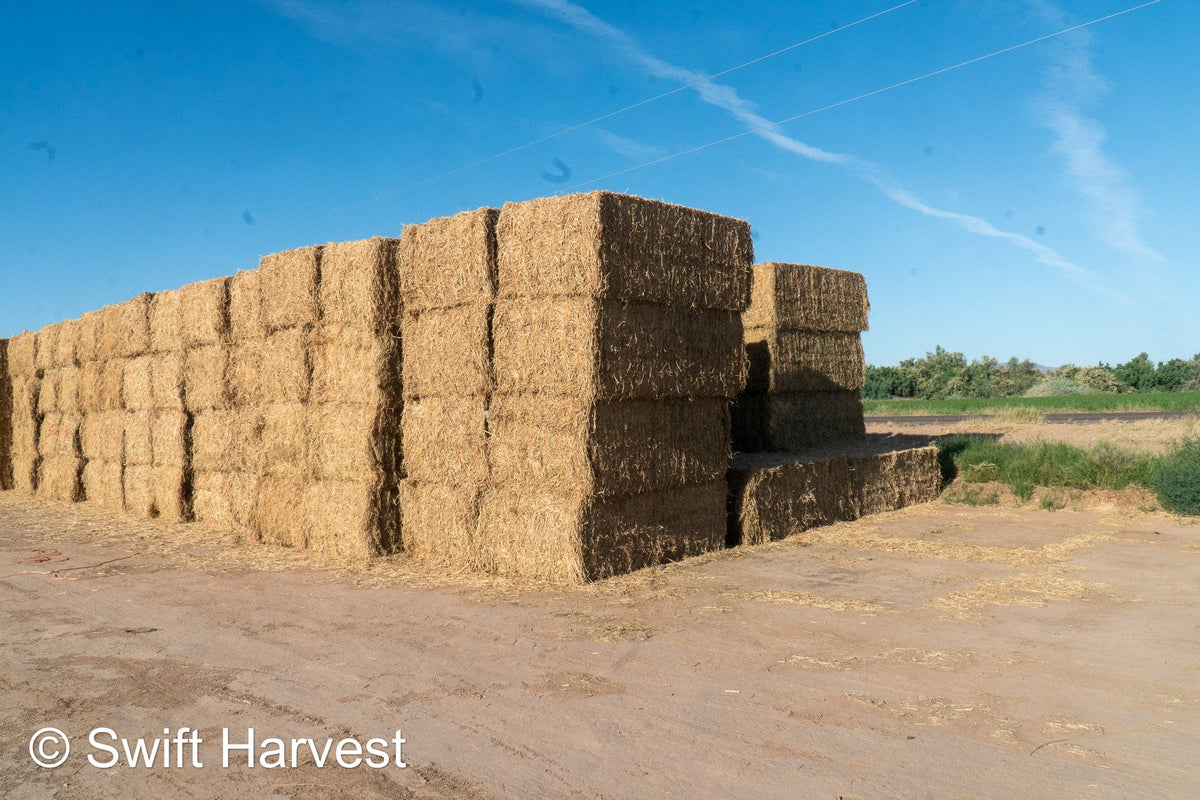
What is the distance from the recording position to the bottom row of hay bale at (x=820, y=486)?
9219mm

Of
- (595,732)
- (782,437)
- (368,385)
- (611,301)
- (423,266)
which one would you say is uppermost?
(423,266)

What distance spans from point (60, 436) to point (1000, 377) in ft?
191

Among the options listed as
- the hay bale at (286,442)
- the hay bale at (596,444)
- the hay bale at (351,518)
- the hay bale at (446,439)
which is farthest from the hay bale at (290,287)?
the hay bale at (596,444)

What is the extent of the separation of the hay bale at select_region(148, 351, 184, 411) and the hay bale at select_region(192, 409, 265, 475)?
49 centimetres

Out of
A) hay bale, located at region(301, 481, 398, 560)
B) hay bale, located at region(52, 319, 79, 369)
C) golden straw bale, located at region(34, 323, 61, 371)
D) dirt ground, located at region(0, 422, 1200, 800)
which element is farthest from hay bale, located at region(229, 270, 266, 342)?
golden straw bale, located at region(34, 323, 61, 371)

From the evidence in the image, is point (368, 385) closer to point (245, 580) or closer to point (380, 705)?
point (245, 580)

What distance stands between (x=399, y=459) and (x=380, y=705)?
4771mm

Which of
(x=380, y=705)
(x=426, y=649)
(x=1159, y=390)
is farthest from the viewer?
(x=1159, y=390)

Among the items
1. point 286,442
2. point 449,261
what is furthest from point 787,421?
point 286,442

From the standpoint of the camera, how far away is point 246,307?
10.5 meters

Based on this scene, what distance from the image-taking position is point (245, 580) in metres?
8.01

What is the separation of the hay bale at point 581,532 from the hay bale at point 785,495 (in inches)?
35.6

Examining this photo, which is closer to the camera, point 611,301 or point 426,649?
point 426,649

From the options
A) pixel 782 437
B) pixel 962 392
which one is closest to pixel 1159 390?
pixel 962 392
